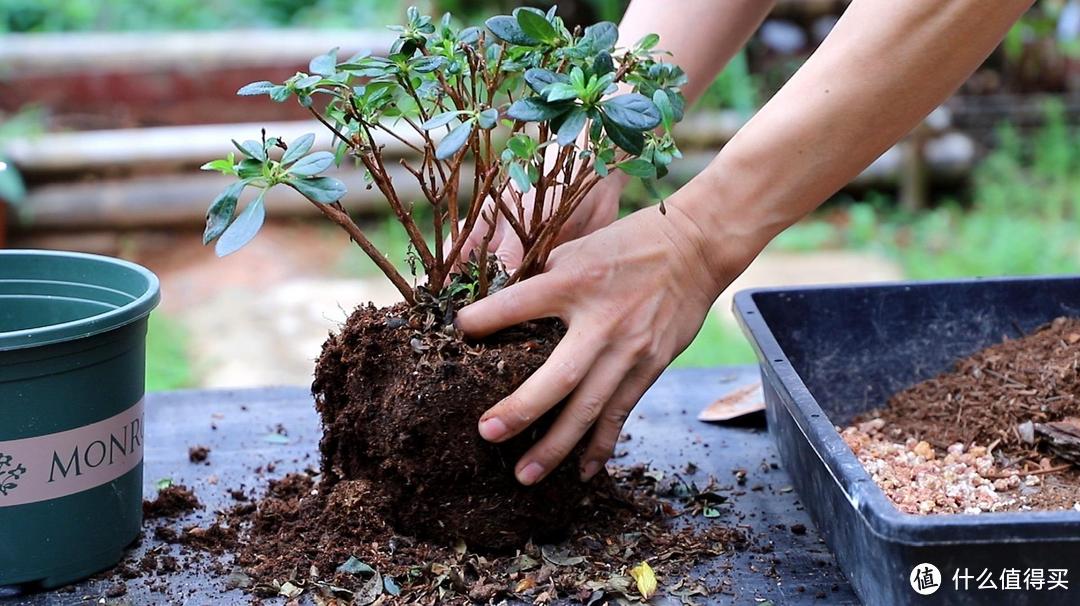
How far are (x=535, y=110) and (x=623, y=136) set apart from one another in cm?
9

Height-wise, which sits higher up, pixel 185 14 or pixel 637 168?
pixel 637 168

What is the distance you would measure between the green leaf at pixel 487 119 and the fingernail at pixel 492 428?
30 cm

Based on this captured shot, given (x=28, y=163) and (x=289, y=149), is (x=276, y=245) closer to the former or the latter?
(x=28, y=163)

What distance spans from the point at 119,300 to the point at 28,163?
304 cm

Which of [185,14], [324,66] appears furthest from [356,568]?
[185,14]

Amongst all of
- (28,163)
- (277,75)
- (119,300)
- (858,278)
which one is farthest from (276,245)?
(119,300)

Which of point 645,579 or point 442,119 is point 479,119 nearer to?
point 442,119

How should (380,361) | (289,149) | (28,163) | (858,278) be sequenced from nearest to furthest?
(289,149)
(380,361)
(858,278)
(28,163)

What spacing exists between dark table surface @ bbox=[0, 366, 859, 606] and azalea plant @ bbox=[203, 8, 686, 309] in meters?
0.39

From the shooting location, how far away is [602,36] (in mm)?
1233

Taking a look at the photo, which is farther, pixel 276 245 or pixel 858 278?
pixel 276 245

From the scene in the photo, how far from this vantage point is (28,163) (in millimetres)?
4043

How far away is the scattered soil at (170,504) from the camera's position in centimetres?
141

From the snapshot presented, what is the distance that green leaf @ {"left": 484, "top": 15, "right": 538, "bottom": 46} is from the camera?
1215 mm
